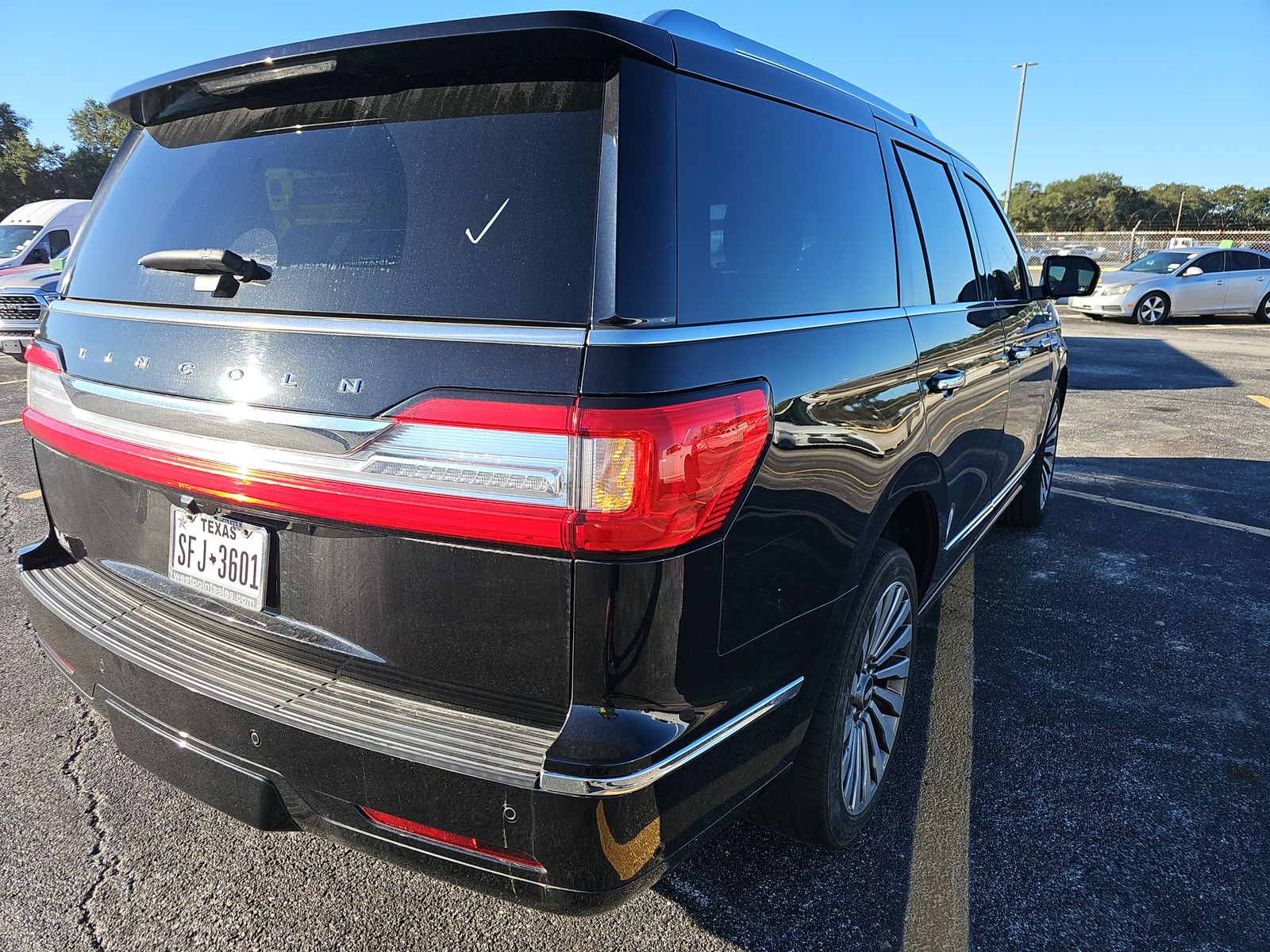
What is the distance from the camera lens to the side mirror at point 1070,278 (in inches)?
185

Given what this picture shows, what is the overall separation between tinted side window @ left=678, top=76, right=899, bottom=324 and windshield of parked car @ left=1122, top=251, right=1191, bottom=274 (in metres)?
20.2

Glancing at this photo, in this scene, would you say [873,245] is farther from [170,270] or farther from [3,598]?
[3,598]

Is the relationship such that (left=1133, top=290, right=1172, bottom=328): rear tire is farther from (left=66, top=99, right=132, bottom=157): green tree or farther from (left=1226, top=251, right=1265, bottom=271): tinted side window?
(left=66, top=99, right=132, bottom=157): green tree

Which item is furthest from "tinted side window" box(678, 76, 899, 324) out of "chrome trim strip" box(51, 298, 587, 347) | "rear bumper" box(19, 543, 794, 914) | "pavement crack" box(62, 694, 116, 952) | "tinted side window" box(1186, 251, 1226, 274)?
"tinted side window" box(1186, 251, 1226, 274)

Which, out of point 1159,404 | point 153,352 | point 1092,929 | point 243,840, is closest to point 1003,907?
point 1092,929

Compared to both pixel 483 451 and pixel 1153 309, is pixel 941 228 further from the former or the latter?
pixel 1153 309

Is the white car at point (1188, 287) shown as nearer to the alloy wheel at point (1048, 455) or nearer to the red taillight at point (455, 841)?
the alloy wheel at point (1048, 455)

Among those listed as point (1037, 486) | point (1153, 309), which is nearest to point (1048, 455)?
point (1037, 486)

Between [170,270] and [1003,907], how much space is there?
257cm

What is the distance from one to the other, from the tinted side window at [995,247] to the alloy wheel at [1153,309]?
1747 cm

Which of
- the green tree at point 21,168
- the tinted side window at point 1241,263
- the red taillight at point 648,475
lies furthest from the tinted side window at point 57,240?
the green tree at point 21,168

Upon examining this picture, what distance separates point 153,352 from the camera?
6.31 ft

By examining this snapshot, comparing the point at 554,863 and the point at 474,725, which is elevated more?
the point at 474,725

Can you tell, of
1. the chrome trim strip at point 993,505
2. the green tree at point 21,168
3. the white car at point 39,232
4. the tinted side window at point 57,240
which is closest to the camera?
the chrome trim strip at point 993,505
